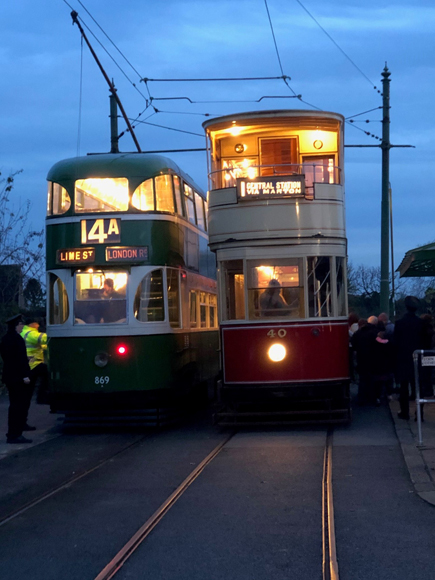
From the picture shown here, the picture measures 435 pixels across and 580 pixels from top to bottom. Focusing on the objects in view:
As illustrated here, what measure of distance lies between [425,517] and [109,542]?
8.77 ft

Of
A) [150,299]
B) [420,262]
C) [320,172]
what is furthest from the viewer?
[420,262]

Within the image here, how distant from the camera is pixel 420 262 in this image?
1538 centimetres

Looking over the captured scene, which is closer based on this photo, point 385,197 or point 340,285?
point 340,285

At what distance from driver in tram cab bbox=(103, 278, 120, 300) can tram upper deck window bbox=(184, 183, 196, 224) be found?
8.89 ft

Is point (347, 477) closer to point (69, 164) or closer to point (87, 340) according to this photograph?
point (87, 340)

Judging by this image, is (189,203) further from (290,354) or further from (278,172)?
(290,354)

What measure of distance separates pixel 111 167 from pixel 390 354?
628 cm

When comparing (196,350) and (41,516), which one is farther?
(196,350)

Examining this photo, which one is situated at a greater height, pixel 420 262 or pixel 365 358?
pixel 420 262

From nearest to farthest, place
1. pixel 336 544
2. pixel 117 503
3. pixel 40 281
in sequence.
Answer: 1. pixel 336 544
2. pixel 117 503
3. pixel 40 281

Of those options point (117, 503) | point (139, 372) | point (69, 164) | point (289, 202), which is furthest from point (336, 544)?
point (69, 164)

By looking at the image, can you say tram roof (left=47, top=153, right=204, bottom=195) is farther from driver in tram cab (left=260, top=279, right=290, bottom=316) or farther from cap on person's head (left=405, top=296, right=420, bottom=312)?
cap on person's head (left=405, top=296, right=420, bottom=312)

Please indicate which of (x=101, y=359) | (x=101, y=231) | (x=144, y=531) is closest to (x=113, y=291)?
(x=101, y=231)

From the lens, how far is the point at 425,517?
7070 millimetres
